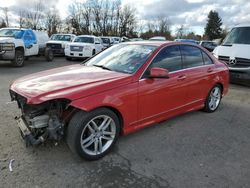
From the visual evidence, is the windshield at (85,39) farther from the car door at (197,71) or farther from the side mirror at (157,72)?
the side mirror at (157,72)

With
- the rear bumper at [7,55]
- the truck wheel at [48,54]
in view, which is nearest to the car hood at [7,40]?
the rear bumper at [7,55]

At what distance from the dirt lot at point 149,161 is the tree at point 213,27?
72.2 meters

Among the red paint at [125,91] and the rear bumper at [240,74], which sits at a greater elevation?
the red paint at [125,91]

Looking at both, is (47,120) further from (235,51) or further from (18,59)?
(18,59)

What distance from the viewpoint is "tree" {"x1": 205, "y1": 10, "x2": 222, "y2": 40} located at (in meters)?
70.8

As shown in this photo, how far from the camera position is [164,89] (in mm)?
4156

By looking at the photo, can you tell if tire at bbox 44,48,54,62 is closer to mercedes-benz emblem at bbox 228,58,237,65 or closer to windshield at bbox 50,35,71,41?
windshield at bbox 50,35,71,41

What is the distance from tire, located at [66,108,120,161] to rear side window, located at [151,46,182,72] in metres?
1.25

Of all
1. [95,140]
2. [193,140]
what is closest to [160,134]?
[193,140]

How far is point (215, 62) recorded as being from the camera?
18.3ft

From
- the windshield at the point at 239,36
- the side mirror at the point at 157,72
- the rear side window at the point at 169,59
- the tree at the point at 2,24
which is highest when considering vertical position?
the tree at the point at 2,24

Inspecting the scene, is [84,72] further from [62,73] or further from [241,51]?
[241,51]

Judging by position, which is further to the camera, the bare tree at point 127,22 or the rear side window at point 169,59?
the bare tree at point 127,22

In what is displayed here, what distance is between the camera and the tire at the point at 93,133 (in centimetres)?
318
